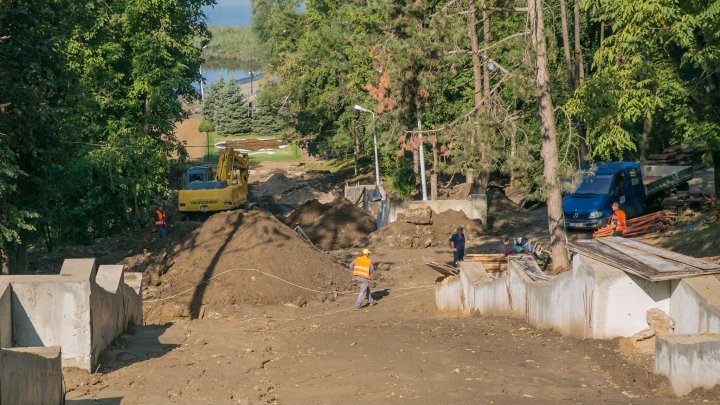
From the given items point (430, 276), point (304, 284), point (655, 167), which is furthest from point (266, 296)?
point (655, 167)

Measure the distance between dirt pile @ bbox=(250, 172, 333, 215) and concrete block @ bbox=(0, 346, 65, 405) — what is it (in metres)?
41.0

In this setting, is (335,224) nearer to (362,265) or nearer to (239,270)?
(239,270)

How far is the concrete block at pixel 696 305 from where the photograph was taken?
10351 mm

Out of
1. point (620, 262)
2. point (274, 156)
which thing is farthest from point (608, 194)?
point (274, 156)

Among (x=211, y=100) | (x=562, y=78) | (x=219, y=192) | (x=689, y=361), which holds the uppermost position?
(x=211, y=100)

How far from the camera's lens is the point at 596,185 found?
31938 millimetres

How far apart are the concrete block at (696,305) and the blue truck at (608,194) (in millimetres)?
19262

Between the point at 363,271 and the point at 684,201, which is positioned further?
the point at 684,201

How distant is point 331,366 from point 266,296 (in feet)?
32.1

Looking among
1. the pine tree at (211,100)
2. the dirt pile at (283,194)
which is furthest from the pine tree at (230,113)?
the dirt pile at (283,194)

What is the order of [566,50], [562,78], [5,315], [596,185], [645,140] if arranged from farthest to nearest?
[645,140] → [562,78] → [566,50] → [596,185] → [5,315]

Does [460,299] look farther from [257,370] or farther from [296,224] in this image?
[296,224]

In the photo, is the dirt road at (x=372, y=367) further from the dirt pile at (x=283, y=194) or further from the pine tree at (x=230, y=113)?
the pine tree at (x=230, y=113)

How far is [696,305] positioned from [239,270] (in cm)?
1522
